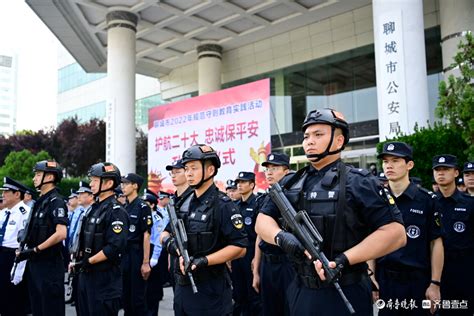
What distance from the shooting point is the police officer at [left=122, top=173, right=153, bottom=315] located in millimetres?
6172

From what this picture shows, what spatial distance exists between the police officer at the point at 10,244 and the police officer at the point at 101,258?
8.23 feet

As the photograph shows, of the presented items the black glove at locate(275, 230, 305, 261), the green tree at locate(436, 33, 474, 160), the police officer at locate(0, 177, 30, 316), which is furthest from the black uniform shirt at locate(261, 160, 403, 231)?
the police officer at locate(0, 177, 30, 316)

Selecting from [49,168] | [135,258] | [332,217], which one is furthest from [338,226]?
[135,258]

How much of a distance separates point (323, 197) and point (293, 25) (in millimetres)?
17517

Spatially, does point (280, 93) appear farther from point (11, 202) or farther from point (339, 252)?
point (339, 252)

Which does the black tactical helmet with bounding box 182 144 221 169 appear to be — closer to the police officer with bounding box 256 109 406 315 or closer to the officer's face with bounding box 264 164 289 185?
the police officer with bounding box 256 109 406 315

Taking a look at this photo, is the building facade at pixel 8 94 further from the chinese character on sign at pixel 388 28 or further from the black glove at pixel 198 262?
the black glove at pixel 198 262

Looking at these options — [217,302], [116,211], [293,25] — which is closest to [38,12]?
[293,25]

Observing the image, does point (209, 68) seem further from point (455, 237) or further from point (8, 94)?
point (8, 94)

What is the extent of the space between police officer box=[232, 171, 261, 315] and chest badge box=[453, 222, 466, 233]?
2611 mm

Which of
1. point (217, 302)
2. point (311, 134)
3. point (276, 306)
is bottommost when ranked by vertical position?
point (276, 306)

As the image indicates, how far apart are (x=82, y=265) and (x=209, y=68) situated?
1753 cm

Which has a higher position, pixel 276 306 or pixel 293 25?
pixel 293 25

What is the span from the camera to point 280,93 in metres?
20.2
